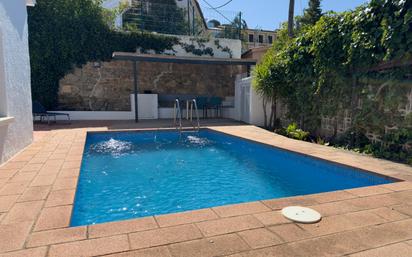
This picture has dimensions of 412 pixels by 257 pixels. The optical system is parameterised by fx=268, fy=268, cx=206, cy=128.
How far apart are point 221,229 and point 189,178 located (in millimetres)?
2747

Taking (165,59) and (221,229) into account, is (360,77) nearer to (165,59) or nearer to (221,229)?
(221,229)

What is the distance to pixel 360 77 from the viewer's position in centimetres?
624

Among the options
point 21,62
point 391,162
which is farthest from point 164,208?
point 21,62

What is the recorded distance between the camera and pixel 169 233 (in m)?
2.19

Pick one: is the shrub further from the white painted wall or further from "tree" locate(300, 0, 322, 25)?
"tree" locate(300, 0, 322, 25)

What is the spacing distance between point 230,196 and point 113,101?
35.5 feet

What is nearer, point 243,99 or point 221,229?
point 221,229

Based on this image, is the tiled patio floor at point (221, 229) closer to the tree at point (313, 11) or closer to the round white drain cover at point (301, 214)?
the round white drain cover at point (301, 214)

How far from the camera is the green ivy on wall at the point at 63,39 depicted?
11820mm

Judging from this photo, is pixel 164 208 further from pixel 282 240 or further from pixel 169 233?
pixel 282 240

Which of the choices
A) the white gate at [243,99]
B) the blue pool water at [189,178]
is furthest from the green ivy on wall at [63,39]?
the blue pool water at [189,178]

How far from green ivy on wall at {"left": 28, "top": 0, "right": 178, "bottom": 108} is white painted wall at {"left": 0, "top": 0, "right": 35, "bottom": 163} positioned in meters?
6.88

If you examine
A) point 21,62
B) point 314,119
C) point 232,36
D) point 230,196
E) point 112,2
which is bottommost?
point 230,196

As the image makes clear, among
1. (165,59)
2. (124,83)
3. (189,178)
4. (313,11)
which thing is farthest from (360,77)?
(313,11)
